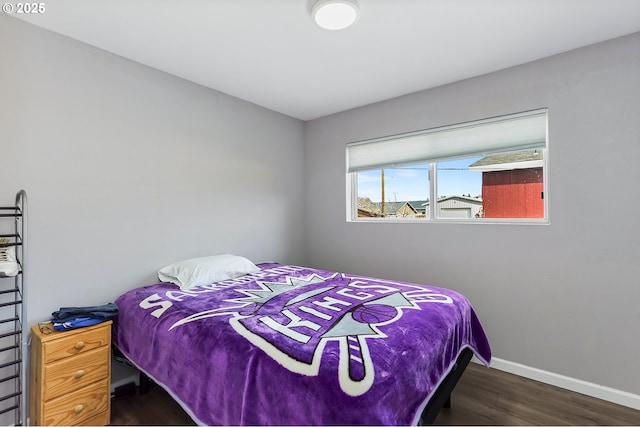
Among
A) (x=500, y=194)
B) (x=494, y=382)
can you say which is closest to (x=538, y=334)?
(x=494, y=382)

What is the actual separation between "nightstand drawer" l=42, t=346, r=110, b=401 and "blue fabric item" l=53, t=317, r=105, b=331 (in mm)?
167

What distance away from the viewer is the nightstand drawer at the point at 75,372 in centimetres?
161

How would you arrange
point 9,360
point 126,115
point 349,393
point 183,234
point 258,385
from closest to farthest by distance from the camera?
point 349,393
point 258,385
point 9,360
point 126,115
point 183,234

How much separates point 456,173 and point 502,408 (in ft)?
6.38

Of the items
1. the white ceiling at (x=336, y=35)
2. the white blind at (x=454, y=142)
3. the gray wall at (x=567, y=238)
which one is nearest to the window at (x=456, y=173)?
the white blind at (x=454, y=142)

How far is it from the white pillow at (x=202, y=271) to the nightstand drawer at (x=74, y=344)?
54cm

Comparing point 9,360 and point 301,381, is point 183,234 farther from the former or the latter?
point 301,381

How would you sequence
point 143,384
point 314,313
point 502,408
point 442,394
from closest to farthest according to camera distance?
1. point 442,394
2. point 314,313
3. point 502,408
4. point 143,384

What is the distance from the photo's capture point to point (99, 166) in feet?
7.08

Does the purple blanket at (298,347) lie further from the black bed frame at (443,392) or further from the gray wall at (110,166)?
the gray wall at (110,166)

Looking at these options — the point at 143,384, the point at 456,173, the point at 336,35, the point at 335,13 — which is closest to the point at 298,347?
the point at 143,384

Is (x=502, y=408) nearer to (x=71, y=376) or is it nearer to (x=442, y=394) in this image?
(x=442, y=394)

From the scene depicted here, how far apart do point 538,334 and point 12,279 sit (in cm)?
374

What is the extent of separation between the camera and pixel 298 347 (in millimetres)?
1265
